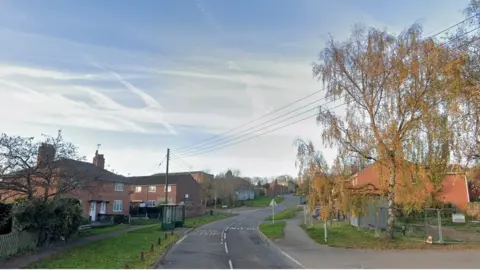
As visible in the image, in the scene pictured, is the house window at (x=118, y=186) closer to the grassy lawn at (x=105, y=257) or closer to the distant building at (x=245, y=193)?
the grassy lawn at (x=105, y=257)

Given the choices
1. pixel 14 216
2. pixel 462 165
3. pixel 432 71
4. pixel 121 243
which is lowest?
pixel 121 243

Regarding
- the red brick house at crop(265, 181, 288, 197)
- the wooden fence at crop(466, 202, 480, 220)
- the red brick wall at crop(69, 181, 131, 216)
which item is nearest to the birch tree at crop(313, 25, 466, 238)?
the wooden fence at crop(466, 202, 480, 220)

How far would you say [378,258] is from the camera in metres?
17.8

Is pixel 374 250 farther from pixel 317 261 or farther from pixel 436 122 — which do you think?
pixel 436 122

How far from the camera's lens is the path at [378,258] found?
1564 cm

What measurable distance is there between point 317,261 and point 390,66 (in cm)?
1227

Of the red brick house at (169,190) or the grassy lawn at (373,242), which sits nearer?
the grassy lawn at (373,242)

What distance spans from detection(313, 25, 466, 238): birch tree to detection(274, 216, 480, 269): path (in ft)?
14.7

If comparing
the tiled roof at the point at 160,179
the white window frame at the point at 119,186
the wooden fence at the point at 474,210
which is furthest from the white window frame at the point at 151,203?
the wooden fence at the point at 474,210

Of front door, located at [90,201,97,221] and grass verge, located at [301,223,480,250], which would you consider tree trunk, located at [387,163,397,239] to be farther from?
front door, located at [90,201,97,221]

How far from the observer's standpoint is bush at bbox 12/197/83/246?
66.2 feet

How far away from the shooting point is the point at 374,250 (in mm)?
20719

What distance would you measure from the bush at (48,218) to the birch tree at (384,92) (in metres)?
17.0

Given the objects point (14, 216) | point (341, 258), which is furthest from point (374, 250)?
point (14, 216)
